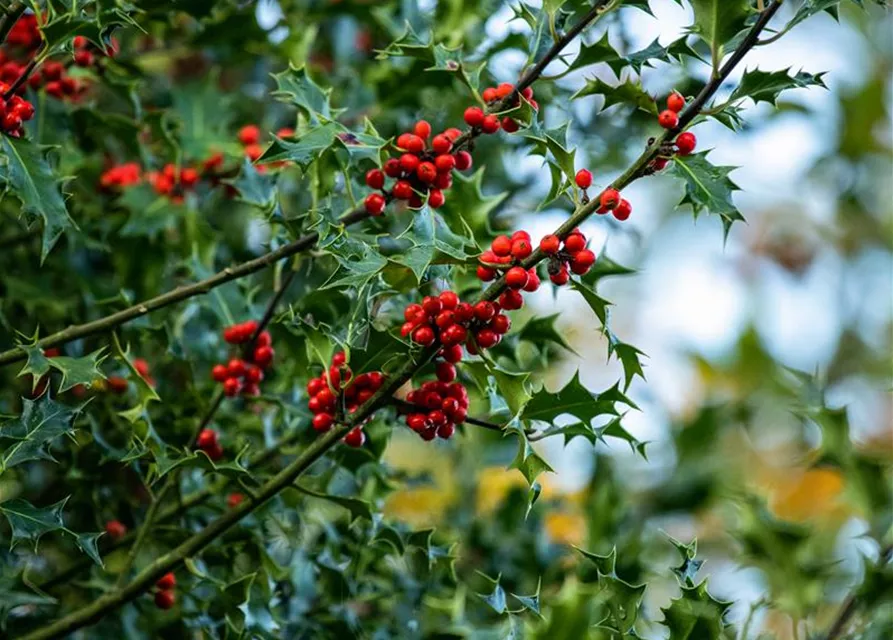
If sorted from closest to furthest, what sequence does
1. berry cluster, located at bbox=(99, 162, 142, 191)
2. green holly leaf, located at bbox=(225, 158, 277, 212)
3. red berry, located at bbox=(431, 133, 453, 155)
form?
1. red berry, located at bbox=(431, 133, 453, 155)
2. green holly leaf, located at bbox=(225, 158, 277, 212)
3. berry cluster, located at bbox=(99, 162, 142, 191)

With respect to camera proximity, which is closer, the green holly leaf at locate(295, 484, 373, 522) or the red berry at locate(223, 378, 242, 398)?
the green holly leaf at locate(295, 484, 373, 522)

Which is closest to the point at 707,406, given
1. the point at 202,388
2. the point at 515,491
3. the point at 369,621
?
the point at 515,491

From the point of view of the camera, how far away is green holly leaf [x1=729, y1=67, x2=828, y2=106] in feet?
5.26

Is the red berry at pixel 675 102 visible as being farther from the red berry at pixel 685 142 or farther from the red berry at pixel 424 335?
the red berry at pixel 424 335

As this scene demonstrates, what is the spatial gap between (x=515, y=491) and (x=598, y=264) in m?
1.23

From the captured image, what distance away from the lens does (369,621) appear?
2365mm

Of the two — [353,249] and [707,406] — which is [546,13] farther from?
[707,406]

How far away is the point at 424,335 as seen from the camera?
1608 mm

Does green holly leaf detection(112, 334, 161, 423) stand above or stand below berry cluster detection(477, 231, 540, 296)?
below

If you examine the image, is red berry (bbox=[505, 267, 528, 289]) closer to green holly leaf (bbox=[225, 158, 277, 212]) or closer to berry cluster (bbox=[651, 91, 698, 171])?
berry cluster (bbox=[651, 91, 698, 171])

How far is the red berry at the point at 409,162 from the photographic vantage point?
1778mm

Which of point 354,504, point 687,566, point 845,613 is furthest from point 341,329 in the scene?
point 845,613

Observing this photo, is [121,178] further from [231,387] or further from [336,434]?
[336,434]

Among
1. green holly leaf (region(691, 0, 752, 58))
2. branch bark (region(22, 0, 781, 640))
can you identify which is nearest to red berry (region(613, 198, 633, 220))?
branch bark (region(22, 0, 781, 640))
